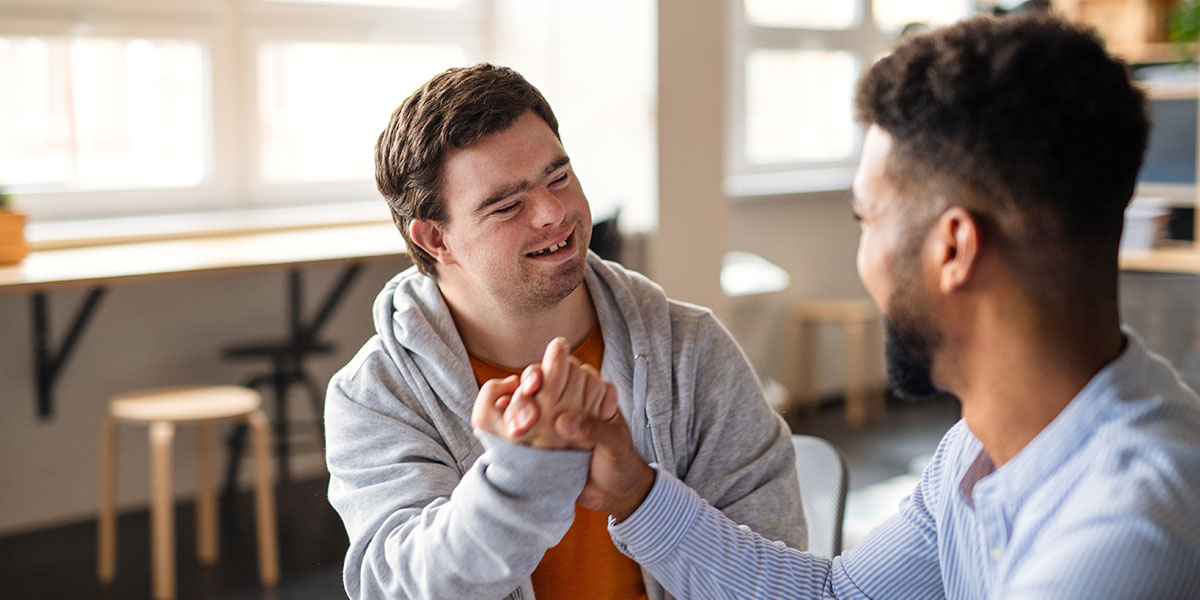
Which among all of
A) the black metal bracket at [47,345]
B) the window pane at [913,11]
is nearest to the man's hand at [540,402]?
the black metal bracket at [47,345]

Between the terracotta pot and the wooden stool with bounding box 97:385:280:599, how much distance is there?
1.47 ft

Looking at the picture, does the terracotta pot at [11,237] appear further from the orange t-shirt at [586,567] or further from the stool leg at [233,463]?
the orange t-shirt at [586,567]

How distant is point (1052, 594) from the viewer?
845 millimetres

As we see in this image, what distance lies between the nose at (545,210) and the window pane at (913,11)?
14.6ft

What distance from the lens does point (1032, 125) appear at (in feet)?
2.95

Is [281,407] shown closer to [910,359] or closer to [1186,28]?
[910,359]

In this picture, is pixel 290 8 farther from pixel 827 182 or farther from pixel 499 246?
pixel 499 246

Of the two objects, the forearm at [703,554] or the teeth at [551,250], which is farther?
the teeth at [551,250]

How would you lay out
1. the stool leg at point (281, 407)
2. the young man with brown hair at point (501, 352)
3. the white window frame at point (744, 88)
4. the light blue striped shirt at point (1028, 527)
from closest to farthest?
the light blue striped shirt at point (1028, 527), the young man with brown hair at point (501, 352), the stool leg at point (281, 407), the white window frame at point (744, 88)

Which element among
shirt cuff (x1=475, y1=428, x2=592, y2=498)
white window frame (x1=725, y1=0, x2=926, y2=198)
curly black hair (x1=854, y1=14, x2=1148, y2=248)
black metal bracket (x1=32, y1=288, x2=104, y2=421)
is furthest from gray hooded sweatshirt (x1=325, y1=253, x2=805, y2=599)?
white window frame (x1=725, y1=0, x2=926, y2=198)

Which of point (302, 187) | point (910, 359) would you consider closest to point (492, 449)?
point (910, 359)

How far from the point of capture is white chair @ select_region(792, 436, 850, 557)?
1568 mm

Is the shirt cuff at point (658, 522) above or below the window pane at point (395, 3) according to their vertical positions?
below

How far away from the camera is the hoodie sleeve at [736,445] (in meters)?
1.41
